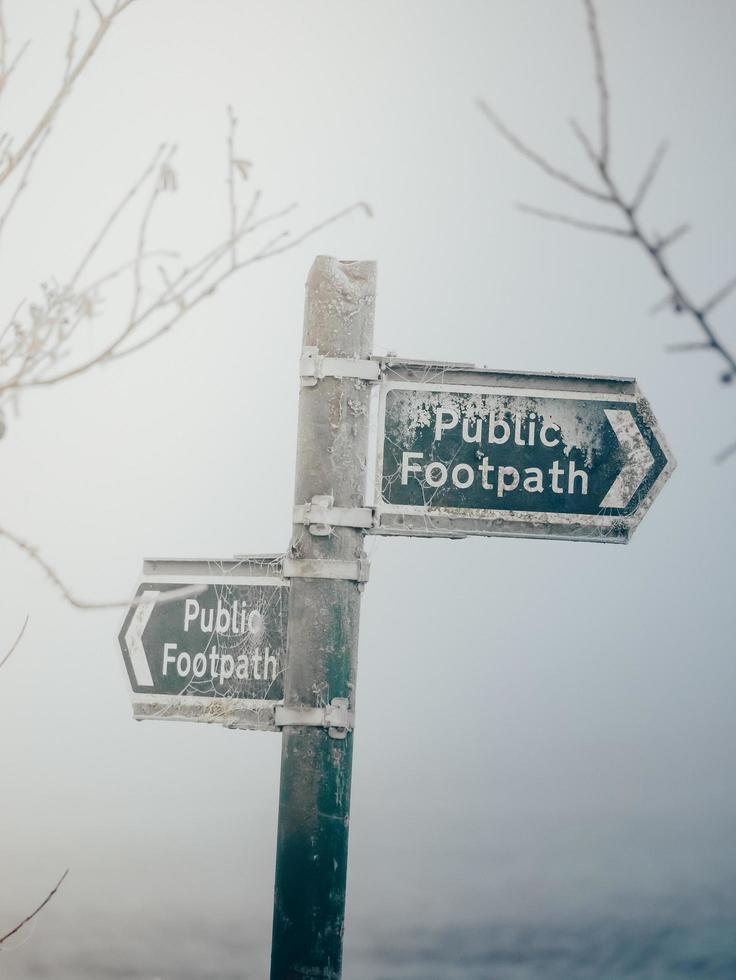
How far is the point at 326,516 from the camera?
3.04 metres

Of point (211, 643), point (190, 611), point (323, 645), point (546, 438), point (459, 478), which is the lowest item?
point (323, 645)

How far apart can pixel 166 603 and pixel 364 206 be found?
1.63 metres

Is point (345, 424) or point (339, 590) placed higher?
point (345, 424)

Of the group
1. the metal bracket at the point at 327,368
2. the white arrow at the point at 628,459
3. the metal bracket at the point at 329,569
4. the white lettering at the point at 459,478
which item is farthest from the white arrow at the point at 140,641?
the white arrow at the point at 628,459

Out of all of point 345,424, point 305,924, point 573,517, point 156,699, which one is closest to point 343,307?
point 345,424

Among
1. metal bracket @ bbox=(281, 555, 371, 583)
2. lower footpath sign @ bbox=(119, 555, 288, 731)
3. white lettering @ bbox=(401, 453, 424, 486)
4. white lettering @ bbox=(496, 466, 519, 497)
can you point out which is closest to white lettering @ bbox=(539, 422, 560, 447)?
white lettering @ bbox=(496, 466, 519, 497)

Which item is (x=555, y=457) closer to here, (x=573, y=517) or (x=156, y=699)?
(x=573, y=517)

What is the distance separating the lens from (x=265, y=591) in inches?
129

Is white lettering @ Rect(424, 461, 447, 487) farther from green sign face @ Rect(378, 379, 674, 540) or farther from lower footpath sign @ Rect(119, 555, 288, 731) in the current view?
lower footpath sign @ Rect(119, 555, 288, 731)

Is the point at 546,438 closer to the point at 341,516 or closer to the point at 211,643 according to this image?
the point at 341,516

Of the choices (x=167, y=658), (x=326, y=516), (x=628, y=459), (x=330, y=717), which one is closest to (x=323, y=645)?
(x=330, y=717)

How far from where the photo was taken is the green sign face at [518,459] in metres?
3.17

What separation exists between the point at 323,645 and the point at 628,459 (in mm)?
916

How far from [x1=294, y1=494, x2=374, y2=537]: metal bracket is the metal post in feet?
0.05
